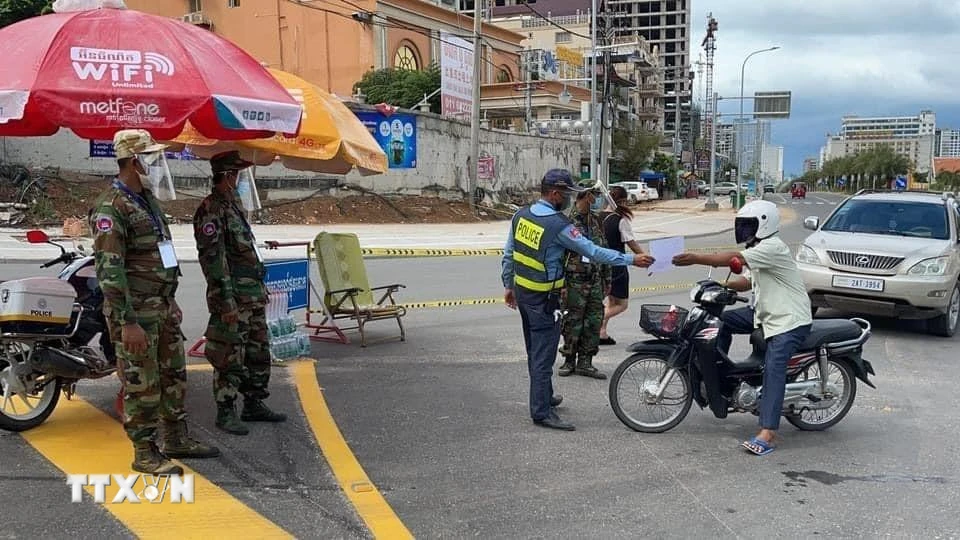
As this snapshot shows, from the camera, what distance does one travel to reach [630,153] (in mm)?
61906

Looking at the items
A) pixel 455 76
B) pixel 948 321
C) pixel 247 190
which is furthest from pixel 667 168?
pixel 247 190

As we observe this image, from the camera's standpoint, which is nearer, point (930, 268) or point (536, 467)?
point (536, 467)

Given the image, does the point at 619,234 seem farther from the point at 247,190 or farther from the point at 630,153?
the point at 630,153

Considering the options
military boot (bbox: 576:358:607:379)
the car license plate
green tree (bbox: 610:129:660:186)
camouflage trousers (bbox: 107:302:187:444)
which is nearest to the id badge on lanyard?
camouflage trousers (bbox: 107:302:187:444)

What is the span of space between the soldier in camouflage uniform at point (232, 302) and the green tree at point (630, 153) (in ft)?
189

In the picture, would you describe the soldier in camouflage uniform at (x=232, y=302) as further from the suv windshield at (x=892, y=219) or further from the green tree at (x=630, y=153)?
the green tree at (x=630, y=153)

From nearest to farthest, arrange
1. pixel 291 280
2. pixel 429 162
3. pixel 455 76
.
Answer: pixel 291 280 < pixel 429 162 < pixel 455 76

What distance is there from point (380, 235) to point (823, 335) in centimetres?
1946

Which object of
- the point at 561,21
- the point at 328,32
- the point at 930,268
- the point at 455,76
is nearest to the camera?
the point at 930,268

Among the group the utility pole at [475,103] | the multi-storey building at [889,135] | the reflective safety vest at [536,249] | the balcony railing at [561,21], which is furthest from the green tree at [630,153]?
the multi-storey building at [889,135]

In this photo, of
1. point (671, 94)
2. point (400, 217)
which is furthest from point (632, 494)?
point (671, 94)

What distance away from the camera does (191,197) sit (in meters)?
24.8

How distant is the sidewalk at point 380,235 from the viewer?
16.2 meters

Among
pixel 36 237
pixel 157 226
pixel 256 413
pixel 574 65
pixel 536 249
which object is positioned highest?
pixel 574 65
